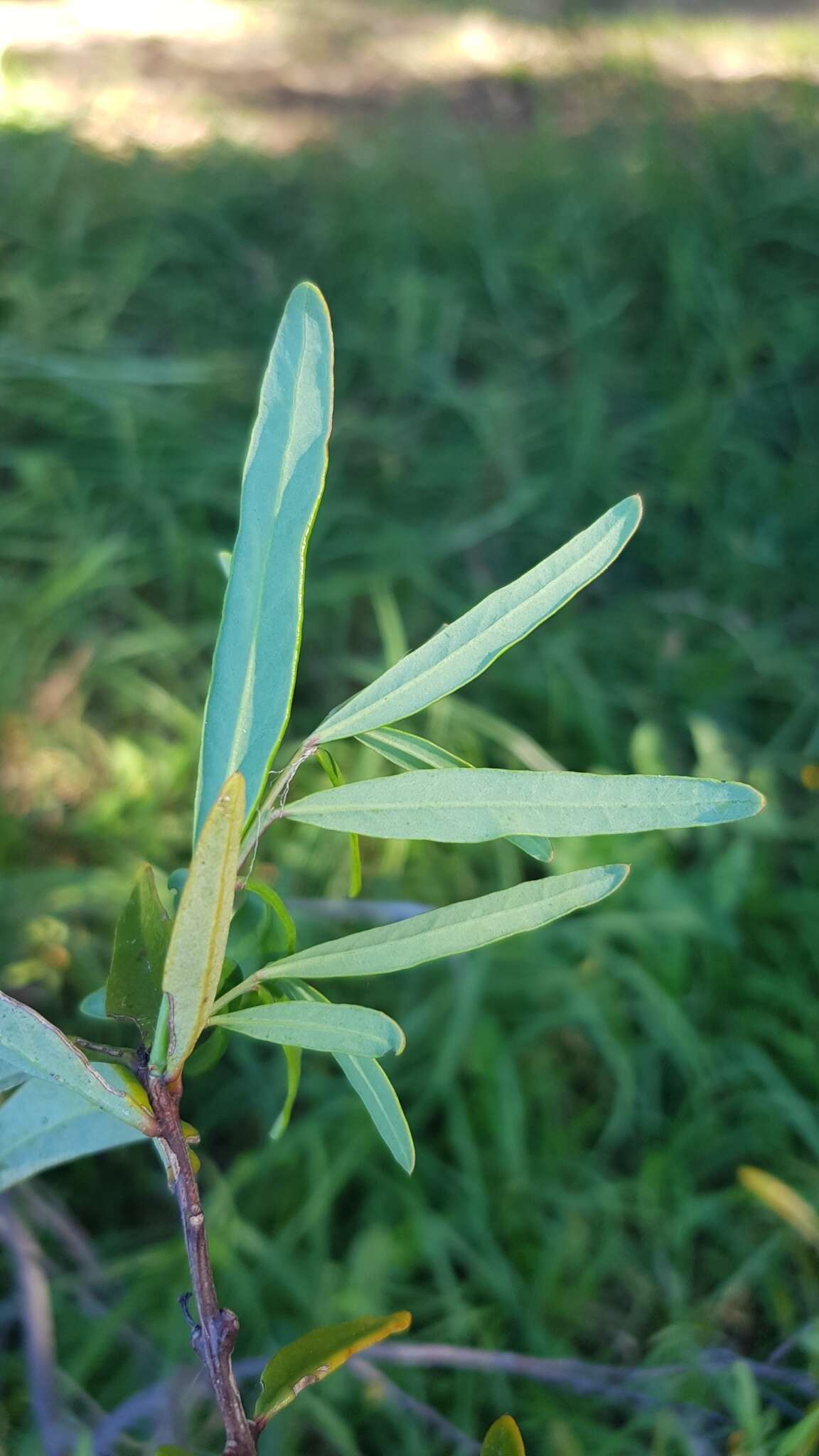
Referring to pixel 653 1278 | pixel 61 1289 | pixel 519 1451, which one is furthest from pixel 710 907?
pixel 519 1451

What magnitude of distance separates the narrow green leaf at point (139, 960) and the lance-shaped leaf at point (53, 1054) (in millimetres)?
32

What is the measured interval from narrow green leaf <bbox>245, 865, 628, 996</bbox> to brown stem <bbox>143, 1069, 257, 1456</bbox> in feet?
0.11

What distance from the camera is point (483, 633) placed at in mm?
302

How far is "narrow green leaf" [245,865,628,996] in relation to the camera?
27 centimetres

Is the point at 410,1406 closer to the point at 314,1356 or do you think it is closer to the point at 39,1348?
the point at 39,1348

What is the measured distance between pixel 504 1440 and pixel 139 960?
172mm

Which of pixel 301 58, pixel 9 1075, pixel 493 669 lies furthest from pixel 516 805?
pixel 301 58

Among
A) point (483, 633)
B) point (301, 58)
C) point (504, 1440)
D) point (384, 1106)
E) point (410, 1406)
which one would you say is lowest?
point (410, 1406)

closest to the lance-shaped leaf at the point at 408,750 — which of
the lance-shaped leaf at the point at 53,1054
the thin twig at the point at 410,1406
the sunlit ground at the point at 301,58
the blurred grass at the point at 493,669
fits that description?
the lance-shaped leaf at the point at 53,1054

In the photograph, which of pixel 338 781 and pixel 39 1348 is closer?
pixel 338 781

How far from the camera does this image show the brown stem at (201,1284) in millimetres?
265

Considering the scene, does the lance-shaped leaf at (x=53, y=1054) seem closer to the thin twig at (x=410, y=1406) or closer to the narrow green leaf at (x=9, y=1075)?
the narrow green leaf at (x=9, y=1075)

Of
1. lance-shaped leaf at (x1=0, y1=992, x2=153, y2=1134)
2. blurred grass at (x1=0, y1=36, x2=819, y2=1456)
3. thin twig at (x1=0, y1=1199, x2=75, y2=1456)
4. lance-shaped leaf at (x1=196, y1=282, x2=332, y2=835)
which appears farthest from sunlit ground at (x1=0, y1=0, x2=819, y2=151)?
lance-shaped leaf at (x1=0, y1=992, x2=153, y2=1134)

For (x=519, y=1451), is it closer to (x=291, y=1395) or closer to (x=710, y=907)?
(x=291, y=1395)
